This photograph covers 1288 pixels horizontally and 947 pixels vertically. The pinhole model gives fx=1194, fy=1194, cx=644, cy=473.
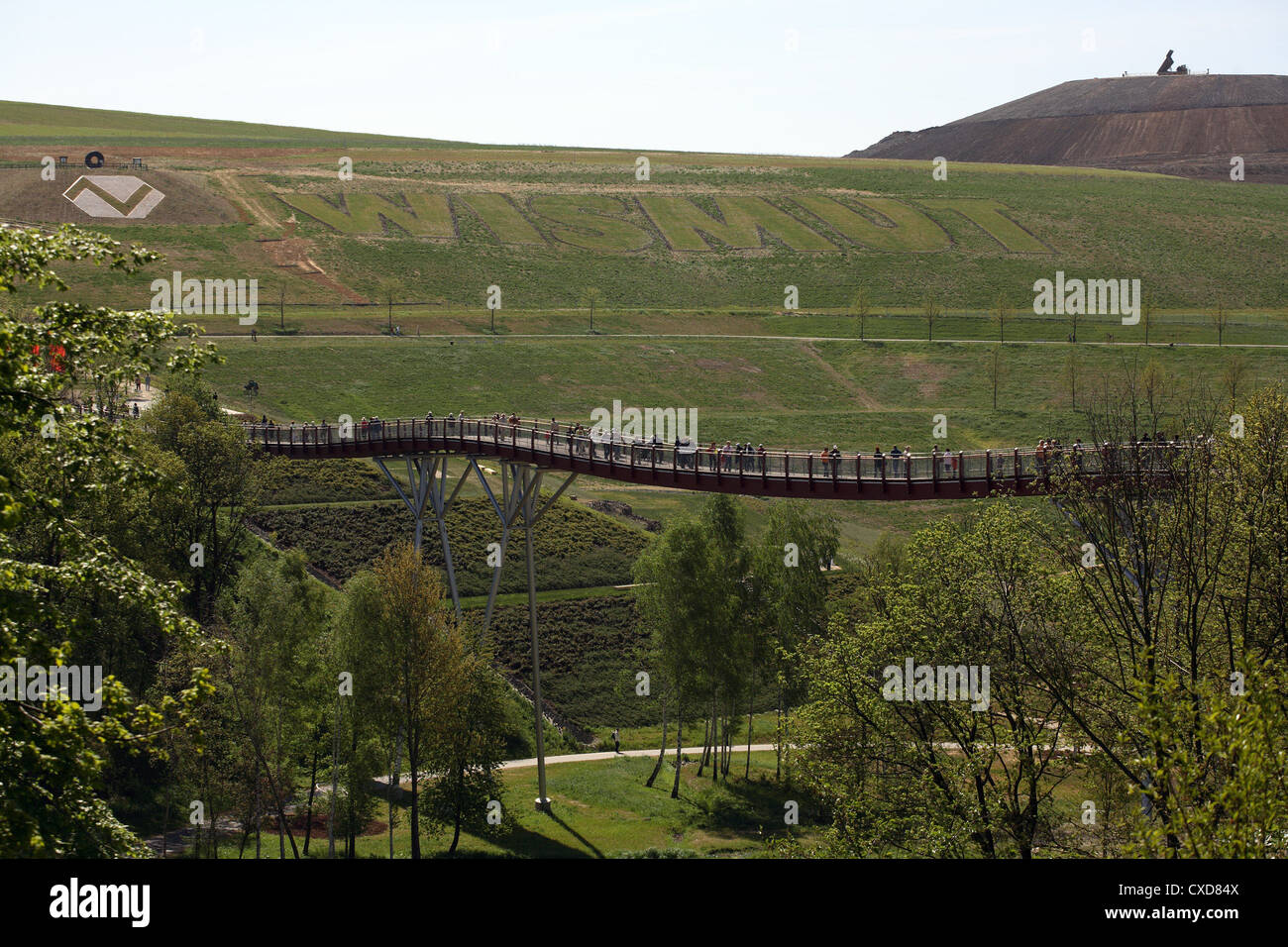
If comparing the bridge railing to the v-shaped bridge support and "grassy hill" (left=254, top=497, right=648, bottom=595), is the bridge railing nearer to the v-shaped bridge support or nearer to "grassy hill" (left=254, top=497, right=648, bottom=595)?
the v-shaped bridge support

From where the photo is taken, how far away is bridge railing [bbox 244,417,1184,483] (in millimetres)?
42688

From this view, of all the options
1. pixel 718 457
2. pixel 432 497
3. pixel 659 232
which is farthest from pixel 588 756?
pixel 659 232

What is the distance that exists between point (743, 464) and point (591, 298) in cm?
7866

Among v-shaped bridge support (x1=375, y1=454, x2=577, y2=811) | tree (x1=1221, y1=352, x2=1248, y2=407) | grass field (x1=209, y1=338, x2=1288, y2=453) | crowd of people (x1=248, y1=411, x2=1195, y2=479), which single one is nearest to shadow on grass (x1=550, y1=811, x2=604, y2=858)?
v-shaped bridge support (x1=375, y1=454, x2=577, y2=811)

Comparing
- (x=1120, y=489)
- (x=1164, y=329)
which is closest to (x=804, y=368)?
(x=1164, y=329)

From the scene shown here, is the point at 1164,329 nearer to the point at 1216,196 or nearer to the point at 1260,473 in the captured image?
the point at 1216,196

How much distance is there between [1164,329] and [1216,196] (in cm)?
7123

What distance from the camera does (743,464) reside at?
47.0m

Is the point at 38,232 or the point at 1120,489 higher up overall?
the point at 38,232

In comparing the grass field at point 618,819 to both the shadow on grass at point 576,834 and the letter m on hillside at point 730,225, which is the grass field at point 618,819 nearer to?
the shadow on grass at point 576,834

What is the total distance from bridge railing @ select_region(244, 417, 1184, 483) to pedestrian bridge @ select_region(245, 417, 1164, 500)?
0.04 m

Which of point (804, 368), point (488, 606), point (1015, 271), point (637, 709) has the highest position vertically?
point (1015, 271)

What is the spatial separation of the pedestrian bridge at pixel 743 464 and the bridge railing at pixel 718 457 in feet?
0.14
